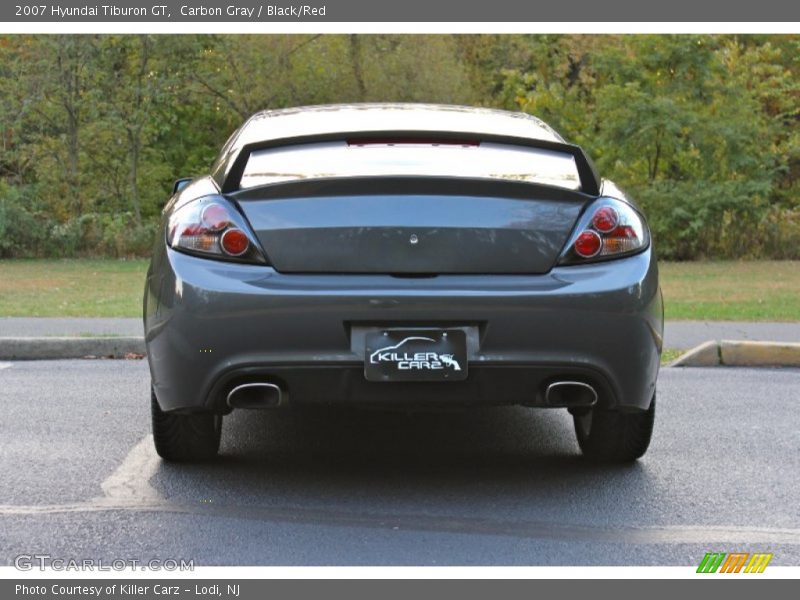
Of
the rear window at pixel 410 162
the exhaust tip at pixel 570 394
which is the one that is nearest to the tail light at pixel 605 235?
the rear window at pixel 410 162

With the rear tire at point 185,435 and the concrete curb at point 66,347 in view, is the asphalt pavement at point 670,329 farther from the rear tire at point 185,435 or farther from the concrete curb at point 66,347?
the rear tire at point 185,435

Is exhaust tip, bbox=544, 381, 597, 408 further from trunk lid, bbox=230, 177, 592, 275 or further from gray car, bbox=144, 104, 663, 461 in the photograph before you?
trunk lid, bbox=230, 177, 592, 275

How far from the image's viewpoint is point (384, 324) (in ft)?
15.4

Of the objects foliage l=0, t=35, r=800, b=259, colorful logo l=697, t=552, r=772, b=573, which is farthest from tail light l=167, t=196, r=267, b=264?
foliage l=0, t=35, r=800, b=259

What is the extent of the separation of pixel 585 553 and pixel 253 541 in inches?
A: 42.4

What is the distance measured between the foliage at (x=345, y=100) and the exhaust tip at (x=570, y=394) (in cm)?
1776

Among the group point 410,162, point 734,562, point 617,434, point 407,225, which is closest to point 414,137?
point 410,162

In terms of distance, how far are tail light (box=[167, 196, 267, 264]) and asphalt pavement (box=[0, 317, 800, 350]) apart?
498 centimetres

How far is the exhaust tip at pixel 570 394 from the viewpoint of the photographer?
4.81m

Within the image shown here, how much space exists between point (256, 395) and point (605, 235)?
4.66 feet

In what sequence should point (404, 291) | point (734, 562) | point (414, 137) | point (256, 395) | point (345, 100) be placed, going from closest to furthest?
point (734, 562) → point (404, 291) → point (256, 395) → point (414, 137) → point (345, 100)

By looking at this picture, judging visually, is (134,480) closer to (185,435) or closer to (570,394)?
(185,435)

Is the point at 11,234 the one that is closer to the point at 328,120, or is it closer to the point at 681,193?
the point at 681,193

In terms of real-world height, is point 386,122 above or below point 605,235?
above
